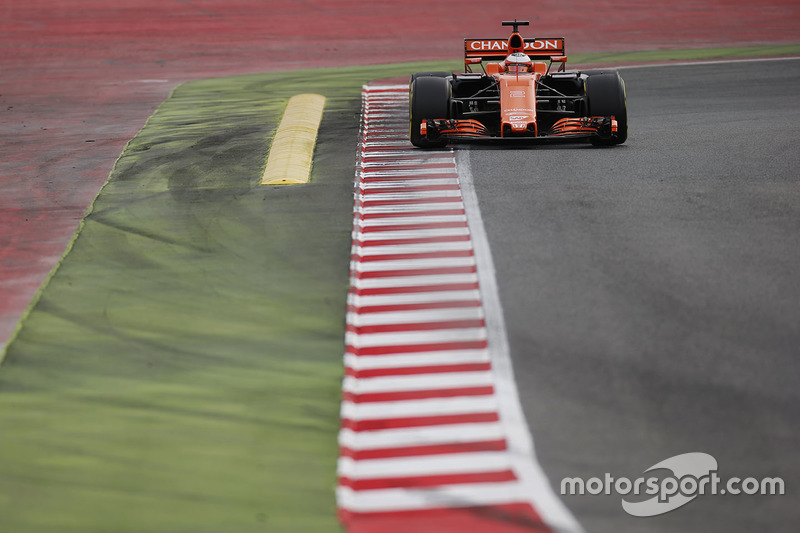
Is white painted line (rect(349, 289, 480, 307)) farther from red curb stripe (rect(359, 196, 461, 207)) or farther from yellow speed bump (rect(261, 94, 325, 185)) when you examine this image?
yellow speed bump (rect(261, 94, 325, 185))

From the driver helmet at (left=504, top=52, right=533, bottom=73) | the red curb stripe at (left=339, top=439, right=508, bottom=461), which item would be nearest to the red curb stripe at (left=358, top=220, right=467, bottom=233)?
the driver helmet at (left=504, top=52, right=533, bottom=73)

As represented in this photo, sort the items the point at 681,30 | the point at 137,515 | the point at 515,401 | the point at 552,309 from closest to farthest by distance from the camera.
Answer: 1. the point at 137,515
2. the point at 515,401
3. the point at 552,309
4. the point at 681,30

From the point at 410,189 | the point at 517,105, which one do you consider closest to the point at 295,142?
the point at 410,189

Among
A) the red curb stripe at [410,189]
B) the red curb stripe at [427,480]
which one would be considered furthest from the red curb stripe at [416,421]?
the red curb stripe at [410,189]

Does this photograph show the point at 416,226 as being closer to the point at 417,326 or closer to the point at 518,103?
the point at 417,326

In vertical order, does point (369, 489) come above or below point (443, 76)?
below

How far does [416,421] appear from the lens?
7.70 m

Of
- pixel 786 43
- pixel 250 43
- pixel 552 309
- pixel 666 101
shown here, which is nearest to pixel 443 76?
pixel 666 101

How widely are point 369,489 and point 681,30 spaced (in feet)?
82.6

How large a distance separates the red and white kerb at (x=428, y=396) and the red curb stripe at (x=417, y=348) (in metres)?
0.01

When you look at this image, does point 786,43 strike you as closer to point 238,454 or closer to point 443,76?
point 443,76

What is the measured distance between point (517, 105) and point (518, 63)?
3.57 feet

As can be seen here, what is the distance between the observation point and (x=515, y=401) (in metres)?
7.79

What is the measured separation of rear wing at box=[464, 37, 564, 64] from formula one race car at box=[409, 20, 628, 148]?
671 mm
